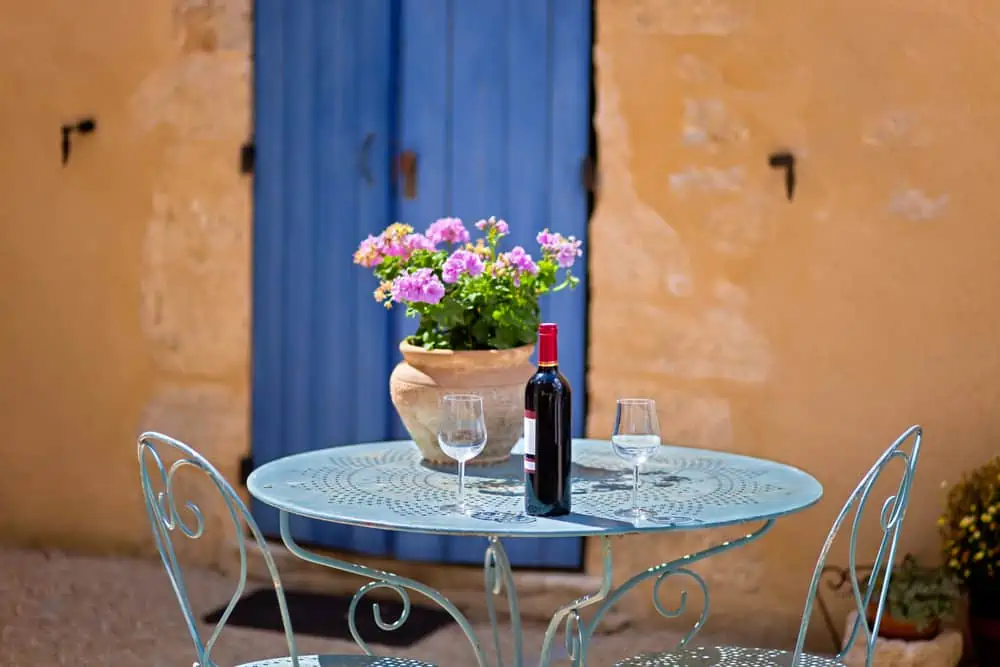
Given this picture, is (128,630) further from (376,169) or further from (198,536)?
(198,536)

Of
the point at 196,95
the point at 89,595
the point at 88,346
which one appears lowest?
the point at 89,595

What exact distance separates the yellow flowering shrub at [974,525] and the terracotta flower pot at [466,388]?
168 centimetres

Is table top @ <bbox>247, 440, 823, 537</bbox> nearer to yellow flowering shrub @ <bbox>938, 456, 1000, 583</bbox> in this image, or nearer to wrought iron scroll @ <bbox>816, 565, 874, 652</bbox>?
yellow flowering shrub @ <bbox>938, 456, 1000, 583</bbox>

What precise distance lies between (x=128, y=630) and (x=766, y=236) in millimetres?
2381

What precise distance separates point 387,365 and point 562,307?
663mm

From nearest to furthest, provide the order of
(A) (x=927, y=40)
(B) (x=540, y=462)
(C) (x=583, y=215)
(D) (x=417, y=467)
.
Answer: (B) (x=540, y=462), (D) (x=417, y=467), (A) (x=927, y=40), (C) (x=583, y=215)

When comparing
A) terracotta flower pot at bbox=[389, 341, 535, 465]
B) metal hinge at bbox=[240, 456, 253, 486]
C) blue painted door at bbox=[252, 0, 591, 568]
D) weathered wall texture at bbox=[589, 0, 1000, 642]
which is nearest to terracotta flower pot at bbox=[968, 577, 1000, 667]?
weathered wall texture at bbox=[589, 0, 1000, 642]

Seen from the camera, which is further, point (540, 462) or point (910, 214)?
point (910, 214)

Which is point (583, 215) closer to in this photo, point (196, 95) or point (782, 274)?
point (782, 274)

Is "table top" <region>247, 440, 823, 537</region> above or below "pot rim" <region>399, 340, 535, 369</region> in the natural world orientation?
below

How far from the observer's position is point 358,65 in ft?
14.5

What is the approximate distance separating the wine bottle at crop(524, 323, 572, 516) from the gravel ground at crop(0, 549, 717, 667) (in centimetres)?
181

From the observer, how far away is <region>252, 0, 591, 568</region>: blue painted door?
13.9ft

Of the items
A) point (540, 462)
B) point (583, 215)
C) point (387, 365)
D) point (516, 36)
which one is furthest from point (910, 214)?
A: point (540, 462)
